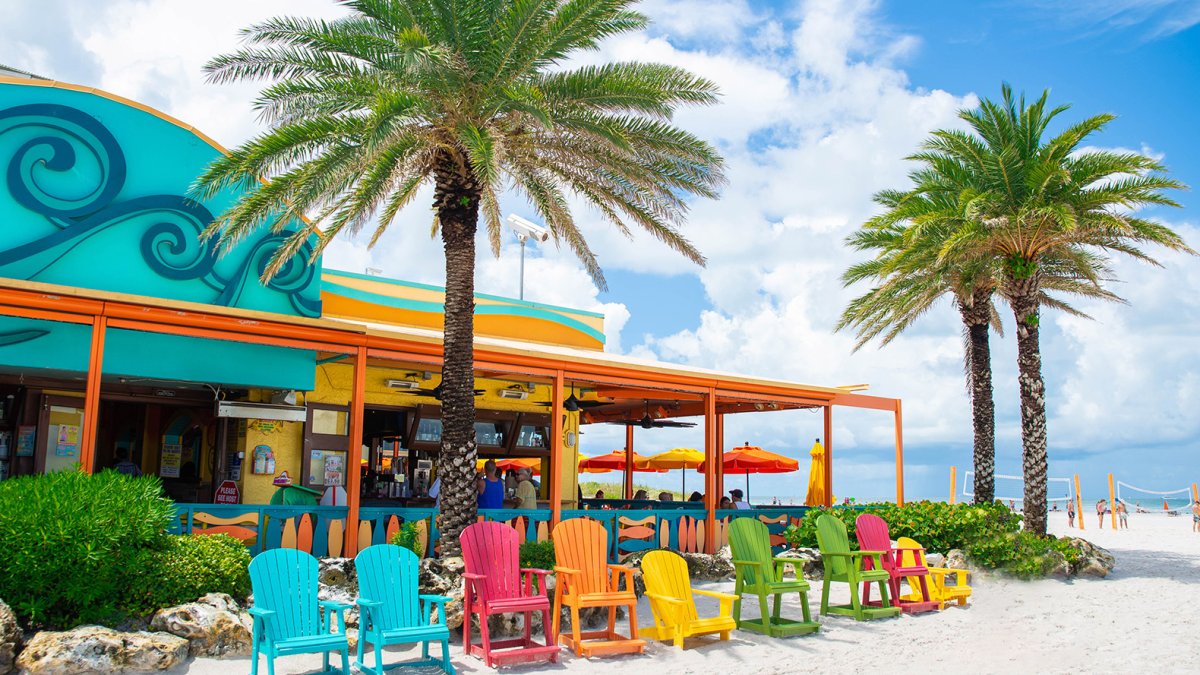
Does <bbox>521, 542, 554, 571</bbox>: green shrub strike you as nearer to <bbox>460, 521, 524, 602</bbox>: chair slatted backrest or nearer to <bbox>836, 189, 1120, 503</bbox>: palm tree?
<bbox>460, 521, 524, 602</bbox>: chair slatted backrest

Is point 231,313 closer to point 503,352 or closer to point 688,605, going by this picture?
point 503,352

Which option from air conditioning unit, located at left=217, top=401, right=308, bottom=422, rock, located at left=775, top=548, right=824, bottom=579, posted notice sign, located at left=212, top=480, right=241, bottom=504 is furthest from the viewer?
rock, located at left=775, top=548, right=824, bottom=579

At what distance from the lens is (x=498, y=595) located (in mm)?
7926

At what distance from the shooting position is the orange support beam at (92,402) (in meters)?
9.16

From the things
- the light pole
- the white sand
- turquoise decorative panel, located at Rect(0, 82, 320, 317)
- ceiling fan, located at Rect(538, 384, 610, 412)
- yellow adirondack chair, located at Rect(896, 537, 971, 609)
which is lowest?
the white sand

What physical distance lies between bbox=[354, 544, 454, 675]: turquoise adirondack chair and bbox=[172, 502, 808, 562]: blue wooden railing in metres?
3.12

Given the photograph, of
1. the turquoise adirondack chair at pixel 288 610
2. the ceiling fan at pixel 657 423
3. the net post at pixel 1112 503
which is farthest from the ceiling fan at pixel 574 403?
the net post at pixel 1112 503

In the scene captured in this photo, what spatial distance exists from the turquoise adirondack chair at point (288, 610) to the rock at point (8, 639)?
1567 millimetres

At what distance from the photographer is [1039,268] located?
55.2ft

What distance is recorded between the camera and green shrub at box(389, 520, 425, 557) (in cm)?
1059

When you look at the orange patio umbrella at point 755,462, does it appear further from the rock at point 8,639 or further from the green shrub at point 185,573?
the rock at point 8,639

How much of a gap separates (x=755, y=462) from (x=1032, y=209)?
26.8 feet

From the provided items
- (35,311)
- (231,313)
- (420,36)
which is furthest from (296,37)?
(35,311)

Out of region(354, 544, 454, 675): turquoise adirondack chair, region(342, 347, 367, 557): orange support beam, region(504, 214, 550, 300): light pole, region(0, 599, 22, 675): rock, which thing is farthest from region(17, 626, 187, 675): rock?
region(504, 214, 550, 300): light pole
